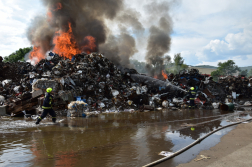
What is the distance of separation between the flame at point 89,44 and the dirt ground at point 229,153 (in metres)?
15.5

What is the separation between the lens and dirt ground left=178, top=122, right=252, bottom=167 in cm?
243

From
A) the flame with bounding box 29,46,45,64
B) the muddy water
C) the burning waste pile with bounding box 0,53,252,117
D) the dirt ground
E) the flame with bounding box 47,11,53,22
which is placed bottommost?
the dirt ground

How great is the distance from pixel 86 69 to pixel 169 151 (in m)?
7.75

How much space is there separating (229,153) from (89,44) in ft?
53.4

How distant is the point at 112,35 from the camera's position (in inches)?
825

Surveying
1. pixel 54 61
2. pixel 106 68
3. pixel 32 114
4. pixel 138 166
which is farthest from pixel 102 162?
pixel 54 61

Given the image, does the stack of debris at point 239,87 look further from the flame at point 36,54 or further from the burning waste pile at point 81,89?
the flame at point 36,54

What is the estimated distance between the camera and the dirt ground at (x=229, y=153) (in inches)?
95.7

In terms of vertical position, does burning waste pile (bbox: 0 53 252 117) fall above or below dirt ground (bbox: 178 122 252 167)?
above

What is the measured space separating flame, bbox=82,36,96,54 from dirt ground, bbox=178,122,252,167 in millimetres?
15532

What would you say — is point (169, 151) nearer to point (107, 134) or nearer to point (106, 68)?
point (107, 134)

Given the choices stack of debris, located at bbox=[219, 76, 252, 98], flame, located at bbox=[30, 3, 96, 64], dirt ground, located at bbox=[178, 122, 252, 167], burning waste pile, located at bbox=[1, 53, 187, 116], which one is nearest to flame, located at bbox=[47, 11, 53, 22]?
flame, located at bbox=[30, 3, 96, 64]

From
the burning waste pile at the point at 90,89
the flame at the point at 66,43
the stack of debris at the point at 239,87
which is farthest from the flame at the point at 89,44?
the stack of debris at the point at 239,87

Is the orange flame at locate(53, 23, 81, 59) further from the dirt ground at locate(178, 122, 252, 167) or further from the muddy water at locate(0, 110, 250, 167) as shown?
the dirt ground at locate(178, 122, 252, 167)
